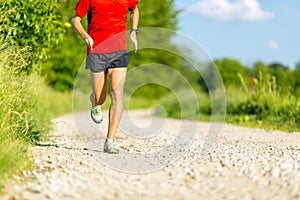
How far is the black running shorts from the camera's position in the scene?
21.8 ft

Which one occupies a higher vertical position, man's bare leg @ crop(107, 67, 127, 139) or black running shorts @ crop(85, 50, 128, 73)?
black running shorts @ crop(85, 50, 128, 73)

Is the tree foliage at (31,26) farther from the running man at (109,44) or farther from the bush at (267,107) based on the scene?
the bush at (267,107)

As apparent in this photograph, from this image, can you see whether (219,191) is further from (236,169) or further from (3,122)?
(3,122)

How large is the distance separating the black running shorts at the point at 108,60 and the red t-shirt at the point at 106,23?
0.05m

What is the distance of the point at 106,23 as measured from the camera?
21.6 ft

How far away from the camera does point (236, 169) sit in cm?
508

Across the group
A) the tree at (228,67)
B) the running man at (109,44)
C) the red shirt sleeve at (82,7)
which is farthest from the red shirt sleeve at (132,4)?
the tree at (228,67)

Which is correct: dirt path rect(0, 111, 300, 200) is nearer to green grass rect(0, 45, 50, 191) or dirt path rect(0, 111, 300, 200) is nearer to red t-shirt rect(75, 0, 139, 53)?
green grass rect(0, 45, 50, 191)

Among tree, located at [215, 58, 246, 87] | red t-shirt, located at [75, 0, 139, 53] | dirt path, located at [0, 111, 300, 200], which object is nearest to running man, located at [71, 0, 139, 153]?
red t-shirt, located at [75, 0, 139, 53]

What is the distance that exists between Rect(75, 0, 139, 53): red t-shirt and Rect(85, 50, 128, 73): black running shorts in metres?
0.05

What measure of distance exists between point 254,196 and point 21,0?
5.65 meters

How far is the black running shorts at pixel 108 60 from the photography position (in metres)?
6.65

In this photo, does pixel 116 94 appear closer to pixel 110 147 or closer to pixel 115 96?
pixel 115 96

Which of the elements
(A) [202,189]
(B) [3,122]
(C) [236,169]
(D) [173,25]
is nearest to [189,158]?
(C) [236,169]
